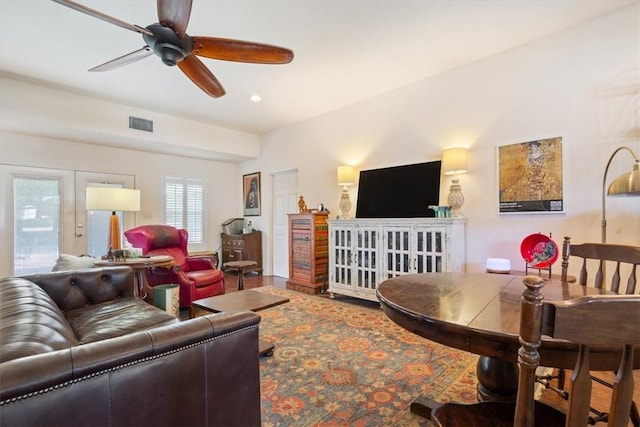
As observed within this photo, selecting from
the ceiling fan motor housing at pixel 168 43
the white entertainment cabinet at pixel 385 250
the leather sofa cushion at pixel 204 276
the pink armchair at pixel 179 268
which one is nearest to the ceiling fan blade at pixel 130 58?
the ceiling fan motor housing at pixel 168 43

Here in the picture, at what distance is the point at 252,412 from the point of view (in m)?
1.19

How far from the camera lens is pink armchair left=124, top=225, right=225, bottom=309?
351 cm

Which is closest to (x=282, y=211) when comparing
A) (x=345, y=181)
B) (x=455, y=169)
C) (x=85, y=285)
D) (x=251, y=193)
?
(x=251, y=193)

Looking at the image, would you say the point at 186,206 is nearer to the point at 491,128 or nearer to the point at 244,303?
the point at 244,303

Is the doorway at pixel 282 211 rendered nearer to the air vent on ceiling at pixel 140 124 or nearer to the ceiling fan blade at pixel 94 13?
the air vent on ceiling at pixel 140 124

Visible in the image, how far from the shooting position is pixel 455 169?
3.33 m

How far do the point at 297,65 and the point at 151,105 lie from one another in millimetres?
2491

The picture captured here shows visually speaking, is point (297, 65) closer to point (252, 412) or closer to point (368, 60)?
point (368, 60)

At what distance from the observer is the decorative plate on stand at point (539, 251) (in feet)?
7.90

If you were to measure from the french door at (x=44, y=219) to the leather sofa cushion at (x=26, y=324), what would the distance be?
3191 mm

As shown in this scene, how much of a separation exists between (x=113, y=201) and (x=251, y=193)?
331 centimetres

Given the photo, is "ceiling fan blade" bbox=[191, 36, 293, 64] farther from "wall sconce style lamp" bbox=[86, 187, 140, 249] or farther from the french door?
the french door

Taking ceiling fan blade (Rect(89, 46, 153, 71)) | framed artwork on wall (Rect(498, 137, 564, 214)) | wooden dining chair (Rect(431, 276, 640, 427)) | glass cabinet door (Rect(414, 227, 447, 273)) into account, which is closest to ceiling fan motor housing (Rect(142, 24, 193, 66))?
ceiling fan blade (Rect(89, 46, 153, 71))

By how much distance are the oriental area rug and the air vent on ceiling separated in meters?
3.52
